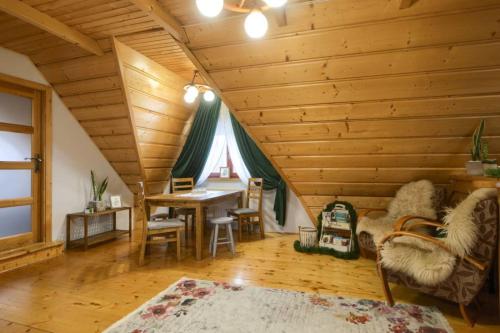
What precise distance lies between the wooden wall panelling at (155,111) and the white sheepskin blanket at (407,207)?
9.83 ft

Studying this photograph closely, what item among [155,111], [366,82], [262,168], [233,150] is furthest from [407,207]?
[155,111]

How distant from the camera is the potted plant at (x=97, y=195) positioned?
159 inches

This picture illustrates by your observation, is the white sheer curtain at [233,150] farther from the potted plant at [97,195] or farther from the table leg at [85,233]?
the table leg at [85,233]

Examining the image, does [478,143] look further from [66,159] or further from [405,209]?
A: [66,159]

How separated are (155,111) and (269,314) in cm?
296

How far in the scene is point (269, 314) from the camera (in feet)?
6.69

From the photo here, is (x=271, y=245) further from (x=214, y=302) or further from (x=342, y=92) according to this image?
(x=342, y=92)

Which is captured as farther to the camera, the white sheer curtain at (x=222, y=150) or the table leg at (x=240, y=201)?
the white sheer curtain at (x=222, y=150)

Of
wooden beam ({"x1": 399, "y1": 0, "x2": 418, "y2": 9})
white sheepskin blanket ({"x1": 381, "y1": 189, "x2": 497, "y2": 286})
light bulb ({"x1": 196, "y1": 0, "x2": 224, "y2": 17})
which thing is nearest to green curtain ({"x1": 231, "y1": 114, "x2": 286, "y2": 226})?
white sheepskin blanket ({"x1": 381, "y1": 189, "x2": 497, "y2": 286})

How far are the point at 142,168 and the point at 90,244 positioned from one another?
1.24 meters

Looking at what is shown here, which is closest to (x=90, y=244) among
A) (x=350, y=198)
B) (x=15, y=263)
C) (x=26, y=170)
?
(x=15, y=263)

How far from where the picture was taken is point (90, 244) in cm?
382

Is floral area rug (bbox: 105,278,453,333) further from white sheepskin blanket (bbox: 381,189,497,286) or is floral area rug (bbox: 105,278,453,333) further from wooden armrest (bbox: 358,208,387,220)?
wooden armrest (bbox: 358,208,387,220)

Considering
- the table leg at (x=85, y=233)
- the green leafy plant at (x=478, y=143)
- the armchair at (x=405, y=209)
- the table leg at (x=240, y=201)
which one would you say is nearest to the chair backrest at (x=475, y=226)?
the green leafy plant at (x=478, y=143)
